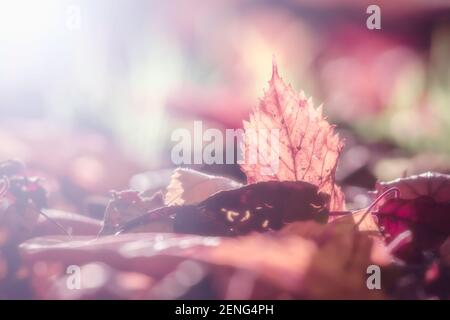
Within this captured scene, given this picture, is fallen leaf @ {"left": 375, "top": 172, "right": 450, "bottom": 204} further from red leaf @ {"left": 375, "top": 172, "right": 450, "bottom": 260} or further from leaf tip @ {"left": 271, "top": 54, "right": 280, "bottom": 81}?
leaf tip @ {"left": 271, "top": 54, "right": 280, "bottom": 81}

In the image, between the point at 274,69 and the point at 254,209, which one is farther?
the point at 274,69

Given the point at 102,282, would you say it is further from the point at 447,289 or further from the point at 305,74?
the point at 305,74

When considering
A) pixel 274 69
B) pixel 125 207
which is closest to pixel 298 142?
pixel 274 69

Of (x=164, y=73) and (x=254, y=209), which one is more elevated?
(x=164, y=73)

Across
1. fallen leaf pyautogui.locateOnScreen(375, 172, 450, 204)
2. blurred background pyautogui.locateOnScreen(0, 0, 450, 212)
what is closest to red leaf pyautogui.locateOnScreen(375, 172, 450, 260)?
fallen leaf pyautogui.locateOnScreen(375, 172, 450, 204)

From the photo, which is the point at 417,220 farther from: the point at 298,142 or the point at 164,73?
the point at 164,73

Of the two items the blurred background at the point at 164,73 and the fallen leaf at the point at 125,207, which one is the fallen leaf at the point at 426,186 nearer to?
the blurred background at the point at 164,73
